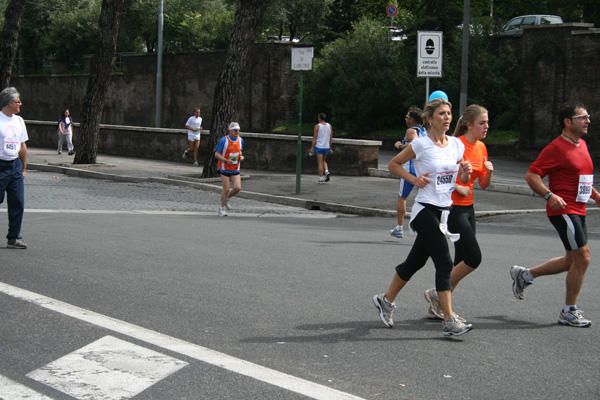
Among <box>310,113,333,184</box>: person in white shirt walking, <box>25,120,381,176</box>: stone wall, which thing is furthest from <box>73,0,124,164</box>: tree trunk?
<box>310,113,333,184</box>: person in white shirt walking

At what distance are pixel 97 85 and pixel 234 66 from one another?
233 inches

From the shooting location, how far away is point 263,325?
20.9 ft

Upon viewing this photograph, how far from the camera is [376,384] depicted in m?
4.94

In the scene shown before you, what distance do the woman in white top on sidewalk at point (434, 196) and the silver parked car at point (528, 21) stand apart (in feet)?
102

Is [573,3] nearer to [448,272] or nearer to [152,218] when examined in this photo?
[152,218]

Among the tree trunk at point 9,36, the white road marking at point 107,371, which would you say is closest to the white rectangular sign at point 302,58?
the white road marking at point 107,371

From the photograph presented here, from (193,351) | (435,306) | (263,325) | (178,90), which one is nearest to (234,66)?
(435,306)

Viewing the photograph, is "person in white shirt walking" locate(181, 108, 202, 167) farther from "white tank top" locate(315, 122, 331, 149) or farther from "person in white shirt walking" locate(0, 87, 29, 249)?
"person in white shirt walking" locate(0, 87, 29, 249)

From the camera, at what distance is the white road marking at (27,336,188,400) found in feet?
15.6

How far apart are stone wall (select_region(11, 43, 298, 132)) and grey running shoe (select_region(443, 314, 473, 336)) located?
27.6 metres

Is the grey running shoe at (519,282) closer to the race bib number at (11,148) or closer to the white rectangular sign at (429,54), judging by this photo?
the race bib number at (11,148)

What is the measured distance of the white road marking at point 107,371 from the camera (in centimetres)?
476

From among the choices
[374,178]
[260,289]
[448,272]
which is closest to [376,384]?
[448,272]

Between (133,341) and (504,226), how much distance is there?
32.9ft
